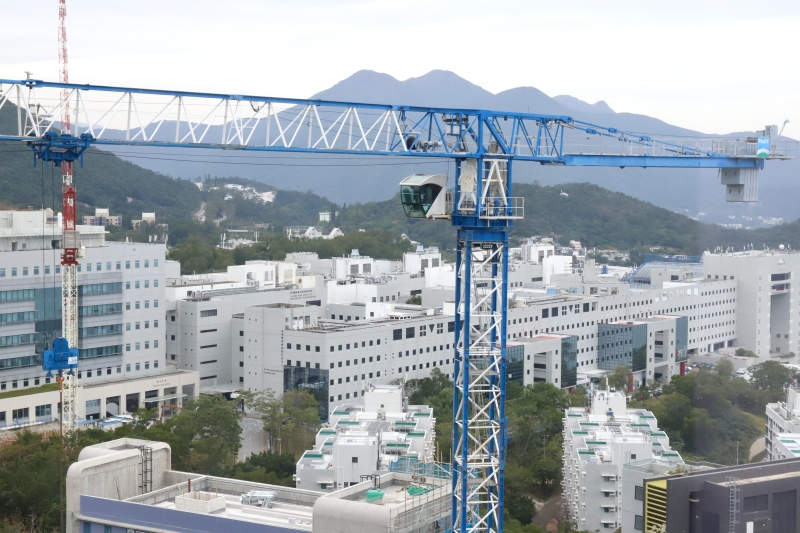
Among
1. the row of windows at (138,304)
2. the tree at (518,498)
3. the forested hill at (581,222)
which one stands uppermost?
the forested hill at (581,222)

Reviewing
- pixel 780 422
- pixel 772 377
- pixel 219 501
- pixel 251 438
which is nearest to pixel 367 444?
pixel 219 501

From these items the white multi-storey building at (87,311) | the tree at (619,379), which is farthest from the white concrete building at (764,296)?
the white multi-storey building at (87,311)

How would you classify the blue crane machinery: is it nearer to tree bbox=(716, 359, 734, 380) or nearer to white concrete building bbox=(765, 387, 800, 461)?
white concrete building bbox=(765, 387, 800, 461)

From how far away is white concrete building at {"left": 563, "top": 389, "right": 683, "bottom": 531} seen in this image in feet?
46.1

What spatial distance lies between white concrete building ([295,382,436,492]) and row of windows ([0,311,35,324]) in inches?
304

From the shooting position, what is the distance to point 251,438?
67.2 ft

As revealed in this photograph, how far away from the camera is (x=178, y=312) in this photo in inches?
985

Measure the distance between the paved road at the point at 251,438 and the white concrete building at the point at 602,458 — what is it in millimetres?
5713

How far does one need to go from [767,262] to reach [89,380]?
67.9 feet

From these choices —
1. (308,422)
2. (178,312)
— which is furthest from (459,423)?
(178,312)

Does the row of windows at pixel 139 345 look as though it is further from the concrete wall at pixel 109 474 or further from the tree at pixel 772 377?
the tree at pixel 772 377

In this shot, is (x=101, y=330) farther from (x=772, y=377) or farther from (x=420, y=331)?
(x=772, y=377)

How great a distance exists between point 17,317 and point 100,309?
5.83 feet

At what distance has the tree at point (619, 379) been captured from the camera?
82.1 ft
